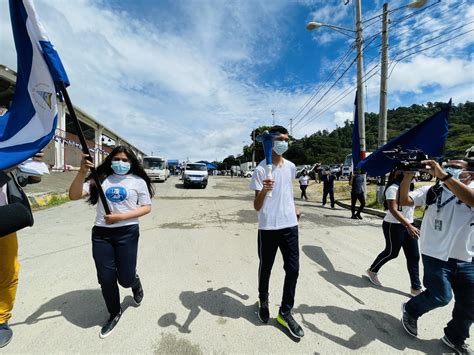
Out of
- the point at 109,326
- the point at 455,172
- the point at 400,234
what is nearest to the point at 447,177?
the point at 455,172

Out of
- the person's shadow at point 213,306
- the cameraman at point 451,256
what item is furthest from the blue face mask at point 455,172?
the person's shadow at point 213,306

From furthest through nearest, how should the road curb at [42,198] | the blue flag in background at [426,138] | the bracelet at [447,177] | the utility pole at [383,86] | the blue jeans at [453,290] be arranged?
the utility pole at [383,86], the road curb at [42,198], the blue flag in background at [426,138], the blue jeans at [453,290], the bracelet at [447,177]

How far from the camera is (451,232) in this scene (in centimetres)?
222

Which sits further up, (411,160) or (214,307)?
(411,160)

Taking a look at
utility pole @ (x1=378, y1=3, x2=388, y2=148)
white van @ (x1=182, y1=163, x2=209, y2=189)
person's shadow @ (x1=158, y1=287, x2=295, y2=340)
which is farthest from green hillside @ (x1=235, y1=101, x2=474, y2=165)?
person's shadow @ (x1=158, y1=287, x2=295, y2=340)

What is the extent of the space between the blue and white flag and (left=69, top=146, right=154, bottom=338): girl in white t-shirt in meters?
0.42

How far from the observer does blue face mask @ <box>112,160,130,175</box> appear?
2.56 metres

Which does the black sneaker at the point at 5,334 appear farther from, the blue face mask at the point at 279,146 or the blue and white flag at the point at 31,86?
the blue face mask at the point at 279,146

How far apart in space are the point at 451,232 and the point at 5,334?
4068 millimetres

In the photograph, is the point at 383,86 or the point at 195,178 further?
the point at 195,178

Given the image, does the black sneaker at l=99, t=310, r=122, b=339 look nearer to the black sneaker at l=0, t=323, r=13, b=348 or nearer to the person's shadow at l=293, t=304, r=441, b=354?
the black sneaker at l=0, t=323, r=13, b=348

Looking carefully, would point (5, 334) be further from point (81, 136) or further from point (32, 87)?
point (32, 87)

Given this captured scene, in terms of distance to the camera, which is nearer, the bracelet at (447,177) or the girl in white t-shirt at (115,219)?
the bracelet at (447,177)

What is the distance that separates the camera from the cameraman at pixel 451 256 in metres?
2.16
